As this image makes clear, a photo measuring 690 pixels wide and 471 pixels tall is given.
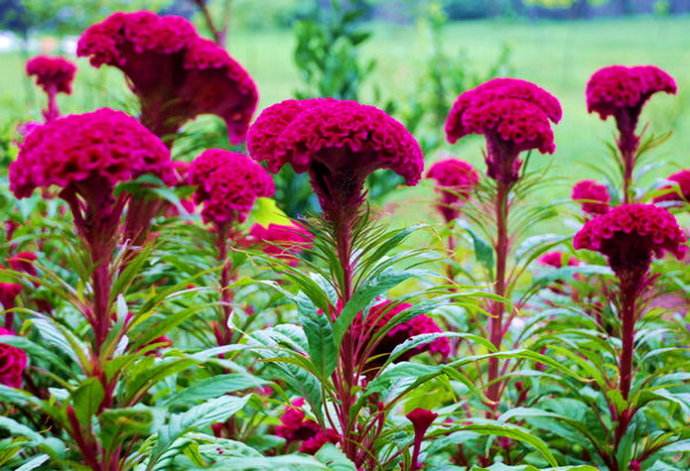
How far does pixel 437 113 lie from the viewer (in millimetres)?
7523

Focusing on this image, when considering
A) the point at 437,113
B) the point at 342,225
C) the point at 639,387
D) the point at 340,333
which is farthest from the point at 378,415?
the point at 437,113

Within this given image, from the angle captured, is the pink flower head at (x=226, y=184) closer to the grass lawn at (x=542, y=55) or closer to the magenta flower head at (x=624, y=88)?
the magenta flower head at (x=624, y=88)

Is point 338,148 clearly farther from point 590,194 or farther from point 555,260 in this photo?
point 555,260

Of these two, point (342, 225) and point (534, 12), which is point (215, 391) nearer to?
point (342, 225)

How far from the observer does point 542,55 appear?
12250mm

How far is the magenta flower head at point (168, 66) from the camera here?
1989 millimetres

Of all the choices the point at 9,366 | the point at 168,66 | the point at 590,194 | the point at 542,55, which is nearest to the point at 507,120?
the point at 590,194

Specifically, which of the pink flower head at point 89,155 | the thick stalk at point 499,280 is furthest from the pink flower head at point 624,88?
the pink flower head at point 89,155

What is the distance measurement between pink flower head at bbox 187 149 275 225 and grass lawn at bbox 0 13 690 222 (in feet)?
24.9

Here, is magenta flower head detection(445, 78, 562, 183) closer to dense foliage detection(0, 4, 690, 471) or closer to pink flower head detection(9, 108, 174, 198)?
dense foliage detection(0, 4, 690, 471)

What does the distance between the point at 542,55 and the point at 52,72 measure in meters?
10.5

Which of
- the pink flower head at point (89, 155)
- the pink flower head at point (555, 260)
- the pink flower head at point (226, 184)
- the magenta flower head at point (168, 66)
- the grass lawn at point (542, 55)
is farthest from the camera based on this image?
the grass lawn at point (542, 55)

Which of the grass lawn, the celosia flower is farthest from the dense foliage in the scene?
the grass lawn

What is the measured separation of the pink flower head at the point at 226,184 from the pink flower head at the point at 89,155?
2.17 feet
